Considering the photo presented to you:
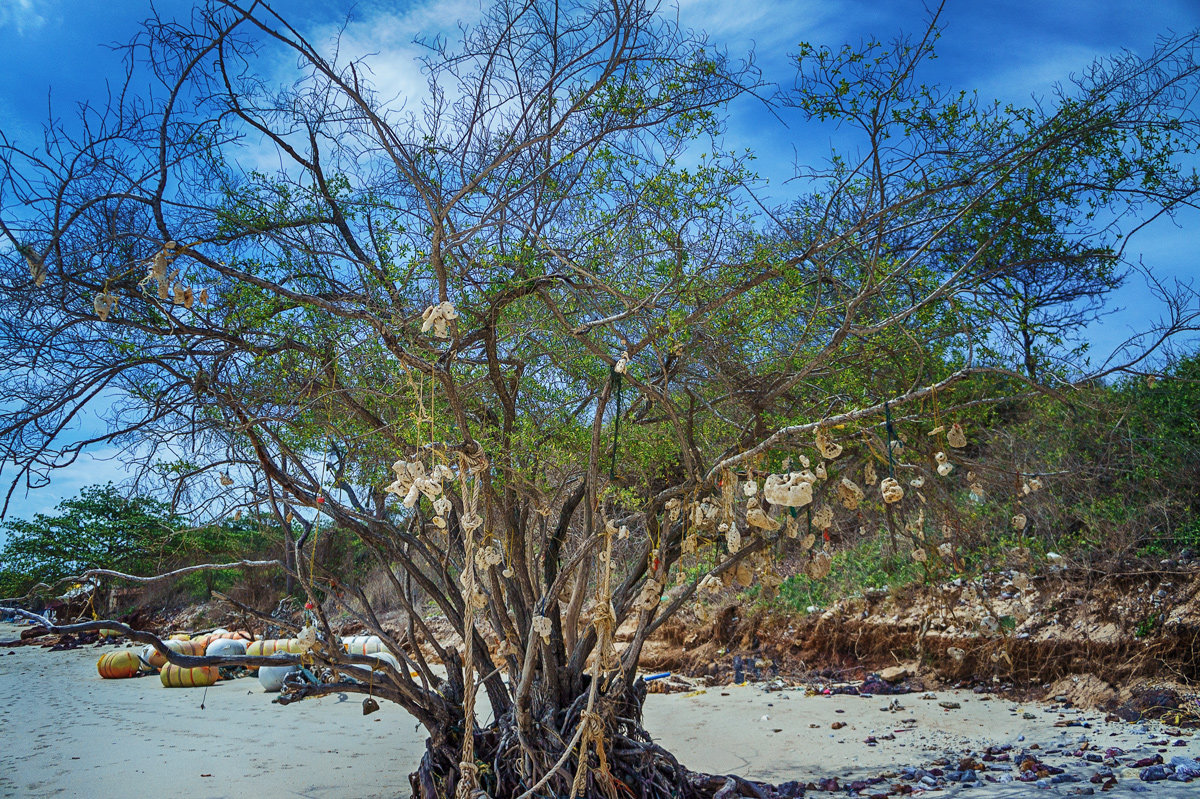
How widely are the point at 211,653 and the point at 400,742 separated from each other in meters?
7.43

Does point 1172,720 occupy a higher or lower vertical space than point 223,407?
lower

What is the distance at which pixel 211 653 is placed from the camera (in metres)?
13.3

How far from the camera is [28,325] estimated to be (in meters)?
5.04

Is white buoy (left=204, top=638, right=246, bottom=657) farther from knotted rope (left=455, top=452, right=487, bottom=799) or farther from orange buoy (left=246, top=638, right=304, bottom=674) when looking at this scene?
knotted rope (left=455, top=452, right=487, bottom=799)

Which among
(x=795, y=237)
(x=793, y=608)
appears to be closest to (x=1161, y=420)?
(x=793, y=608)

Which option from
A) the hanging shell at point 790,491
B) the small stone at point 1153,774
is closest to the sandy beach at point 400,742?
the small stone at point 1153,774

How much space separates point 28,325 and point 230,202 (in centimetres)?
159

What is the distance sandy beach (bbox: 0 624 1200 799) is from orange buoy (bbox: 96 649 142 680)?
3.59 m

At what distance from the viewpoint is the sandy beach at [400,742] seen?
234 inches

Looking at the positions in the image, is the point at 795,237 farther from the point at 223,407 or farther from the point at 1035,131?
the point at 223,407

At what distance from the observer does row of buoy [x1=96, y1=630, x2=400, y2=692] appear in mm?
11984

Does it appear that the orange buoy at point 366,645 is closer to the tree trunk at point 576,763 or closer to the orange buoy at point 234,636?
the orange buoy at point 234,636

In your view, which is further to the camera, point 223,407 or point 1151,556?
point 1151,556

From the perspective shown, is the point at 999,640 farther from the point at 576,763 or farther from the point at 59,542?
the point at 59,542
